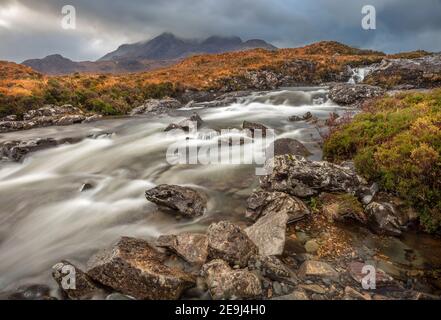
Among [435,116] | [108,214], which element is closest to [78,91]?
[108,214]

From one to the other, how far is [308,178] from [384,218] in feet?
7.31

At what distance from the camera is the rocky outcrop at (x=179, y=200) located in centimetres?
882

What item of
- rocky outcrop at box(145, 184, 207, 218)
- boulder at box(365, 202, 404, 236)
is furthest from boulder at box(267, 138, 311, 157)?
boulder at box(365, 202, 404, 236)

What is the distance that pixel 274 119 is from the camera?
22266mm

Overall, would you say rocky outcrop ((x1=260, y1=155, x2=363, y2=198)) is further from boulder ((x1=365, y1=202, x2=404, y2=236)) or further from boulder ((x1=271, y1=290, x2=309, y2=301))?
boulder ((x1=271, y1=290, x2=309, y2=301))

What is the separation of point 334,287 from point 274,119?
1744 cm

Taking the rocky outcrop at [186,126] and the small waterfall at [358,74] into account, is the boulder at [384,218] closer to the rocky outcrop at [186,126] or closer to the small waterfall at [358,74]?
the rocky outcrop at [186,126]

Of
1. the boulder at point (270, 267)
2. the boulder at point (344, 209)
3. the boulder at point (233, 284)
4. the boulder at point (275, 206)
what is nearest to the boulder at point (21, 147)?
the boulder at point (275, 206)

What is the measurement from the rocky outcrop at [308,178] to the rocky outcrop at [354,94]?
1766cm

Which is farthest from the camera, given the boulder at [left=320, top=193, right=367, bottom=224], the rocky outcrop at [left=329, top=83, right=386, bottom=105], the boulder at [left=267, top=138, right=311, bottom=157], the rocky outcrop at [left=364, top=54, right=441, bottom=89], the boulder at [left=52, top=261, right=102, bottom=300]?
the rocky outcrop at [left=364, top=54, right=441, bottom=89]

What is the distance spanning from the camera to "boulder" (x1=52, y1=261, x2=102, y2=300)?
232 inches

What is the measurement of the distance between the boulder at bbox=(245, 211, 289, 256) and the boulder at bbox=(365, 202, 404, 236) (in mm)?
2124
